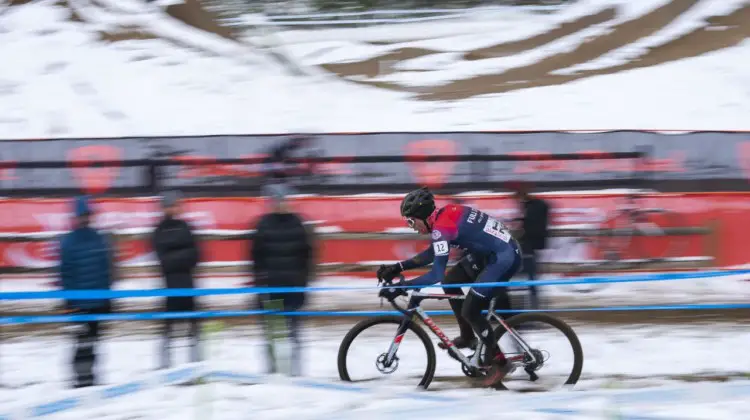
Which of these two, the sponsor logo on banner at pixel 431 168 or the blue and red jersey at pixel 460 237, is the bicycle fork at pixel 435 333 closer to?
the blue and red jersey at pixel 460 237

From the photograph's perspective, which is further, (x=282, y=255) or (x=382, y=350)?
(x=282, y=255)

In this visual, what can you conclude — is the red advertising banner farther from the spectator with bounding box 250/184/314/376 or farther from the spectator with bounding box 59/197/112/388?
the spectator with bounding box 59/197/112/388

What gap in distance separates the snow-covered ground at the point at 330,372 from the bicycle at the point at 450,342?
0.14m

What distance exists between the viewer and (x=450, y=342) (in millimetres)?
6332

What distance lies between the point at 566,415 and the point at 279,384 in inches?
82.5

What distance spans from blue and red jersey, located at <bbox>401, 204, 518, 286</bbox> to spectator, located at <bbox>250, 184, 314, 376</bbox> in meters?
1.20

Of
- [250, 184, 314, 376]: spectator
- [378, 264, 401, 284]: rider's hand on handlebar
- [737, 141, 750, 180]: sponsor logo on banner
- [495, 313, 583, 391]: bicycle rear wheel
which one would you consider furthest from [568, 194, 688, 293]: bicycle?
[378, 264, 401, 284]: rider's hand on handlebar

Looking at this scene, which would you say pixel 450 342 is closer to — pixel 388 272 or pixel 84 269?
pixel 388 272

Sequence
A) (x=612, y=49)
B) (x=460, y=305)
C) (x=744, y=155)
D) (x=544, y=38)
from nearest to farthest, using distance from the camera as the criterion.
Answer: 1. (x=460, y=305)
2. (x=744, y=155)
3. (x=612, y=49)
4. (x=544, y=38)

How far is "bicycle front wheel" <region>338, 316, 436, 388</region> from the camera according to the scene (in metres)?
6.22

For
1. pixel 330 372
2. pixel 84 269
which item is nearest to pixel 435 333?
pixel 330 372

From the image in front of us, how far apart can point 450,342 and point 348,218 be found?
14.6ft

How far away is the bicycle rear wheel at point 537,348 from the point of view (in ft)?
20.3

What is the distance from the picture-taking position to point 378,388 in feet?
20.0
